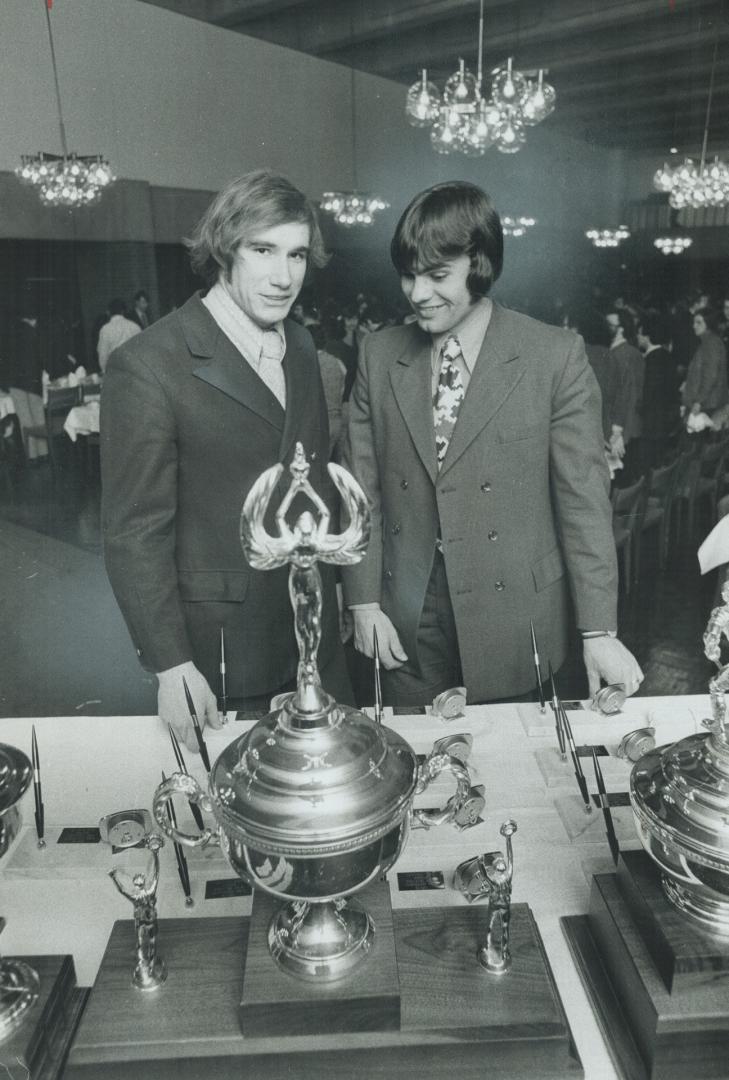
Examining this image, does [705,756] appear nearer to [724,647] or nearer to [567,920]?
[567,920]

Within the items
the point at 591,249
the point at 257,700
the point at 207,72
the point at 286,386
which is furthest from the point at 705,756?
the point at 591,249

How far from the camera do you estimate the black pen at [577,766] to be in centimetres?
114

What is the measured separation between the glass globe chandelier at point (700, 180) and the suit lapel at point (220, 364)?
1894 mm

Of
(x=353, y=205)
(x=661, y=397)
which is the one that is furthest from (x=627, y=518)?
(x=353, y=205)

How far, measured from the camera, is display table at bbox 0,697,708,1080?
952 millimetres

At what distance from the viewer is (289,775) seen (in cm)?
72

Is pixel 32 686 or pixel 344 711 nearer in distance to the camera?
pixel 344 711

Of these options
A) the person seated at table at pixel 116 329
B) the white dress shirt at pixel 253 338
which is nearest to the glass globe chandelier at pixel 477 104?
the person seated at table at pixel 116 329

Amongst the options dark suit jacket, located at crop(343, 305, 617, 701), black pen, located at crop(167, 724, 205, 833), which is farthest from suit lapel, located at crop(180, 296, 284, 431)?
black pen, located at crop(167, 724, 205, 833)

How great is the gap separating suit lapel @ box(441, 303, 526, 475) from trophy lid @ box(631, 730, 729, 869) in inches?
33.5

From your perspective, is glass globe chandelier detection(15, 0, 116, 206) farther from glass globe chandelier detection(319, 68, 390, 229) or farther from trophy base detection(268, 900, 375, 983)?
trophy base detection(268, 900, 375, 983)

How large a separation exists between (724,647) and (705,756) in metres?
2.54

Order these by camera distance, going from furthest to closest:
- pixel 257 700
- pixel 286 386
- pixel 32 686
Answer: pixel 32 686 < pixel 257 700 < pixel 286 386

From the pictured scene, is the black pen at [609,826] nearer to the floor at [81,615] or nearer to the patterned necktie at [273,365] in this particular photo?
the patterned necktie at [273,365]
